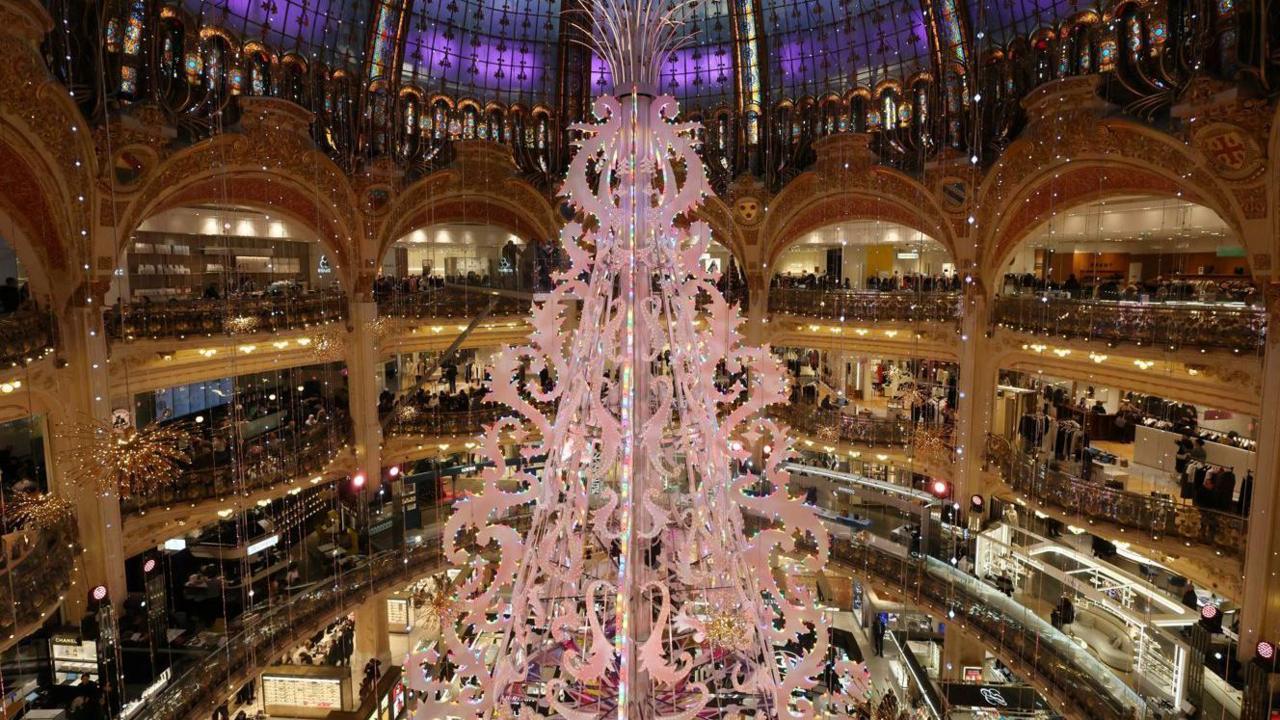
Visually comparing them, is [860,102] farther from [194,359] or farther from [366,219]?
[194,359]

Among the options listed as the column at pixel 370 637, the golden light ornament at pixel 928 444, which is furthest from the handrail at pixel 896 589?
the golden light ornament at pixel 928 444

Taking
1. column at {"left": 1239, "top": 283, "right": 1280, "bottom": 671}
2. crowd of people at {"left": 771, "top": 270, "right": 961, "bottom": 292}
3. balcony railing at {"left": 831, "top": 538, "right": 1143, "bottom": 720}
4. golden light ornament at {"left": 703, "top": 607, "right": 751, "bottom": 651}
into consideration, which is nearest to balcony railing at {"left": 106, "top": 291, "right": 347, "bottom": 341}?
A: crowd of people at {"left": 771, "top": 270, "right": 961, "bottom": 292}

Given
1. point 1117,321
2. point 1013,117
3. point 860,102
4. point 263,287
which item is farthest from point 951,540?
point 263,287

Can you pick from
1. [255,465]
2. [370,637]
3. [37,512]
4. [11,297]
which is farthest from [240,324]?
[370,637]

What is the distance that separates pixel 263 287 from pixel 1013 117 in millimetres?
15809

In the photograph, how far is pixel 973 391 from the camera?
14820mm

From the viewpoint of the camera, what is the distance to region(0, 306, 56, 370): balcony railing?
916 centimetres

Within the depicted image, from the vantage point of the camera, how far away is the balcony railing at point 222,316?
11.6 metres

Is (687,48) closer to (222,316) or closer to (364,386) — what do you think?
(364,386)

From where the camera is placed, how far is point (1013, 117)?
13695 millimetres

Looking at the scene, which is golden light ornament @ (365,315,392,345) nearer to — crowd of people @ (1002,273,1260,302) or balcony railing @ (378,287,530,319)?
balcony railing @ (378,287,530,319)

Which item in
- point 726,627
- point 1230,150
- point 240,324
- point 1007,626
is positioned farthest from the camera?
point 240,324

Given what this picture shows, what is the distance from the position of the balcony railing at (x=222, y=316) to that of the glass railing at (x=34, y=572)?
2.98 meters

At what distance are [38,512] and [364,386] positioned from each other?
7.78 m
